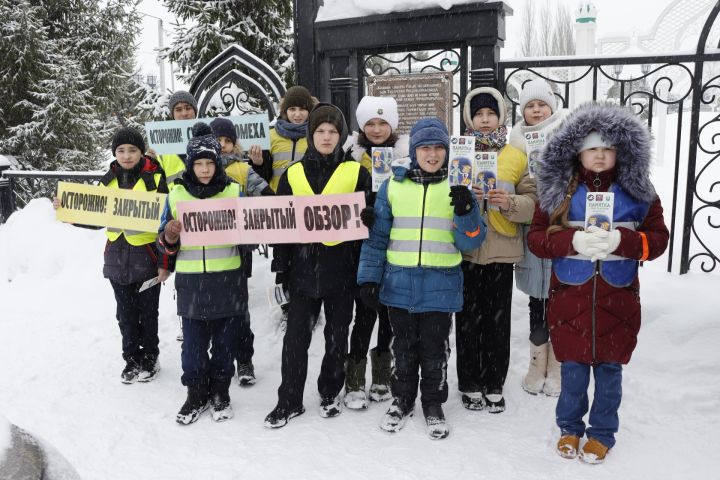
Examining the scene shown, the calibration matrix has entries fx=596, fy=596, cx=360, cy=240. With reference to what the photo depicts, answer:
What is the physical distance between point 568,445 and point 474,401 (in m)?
0.79

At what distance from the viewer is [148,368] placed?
4820 mm

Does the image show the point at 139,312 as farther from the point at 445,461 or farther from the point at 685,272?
the point at 685,272

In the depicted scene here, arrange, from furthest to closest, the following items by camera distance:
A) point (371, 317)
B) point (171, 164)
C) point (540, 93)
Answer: point (171, 164) < point (371, 317) < point (540, 93)

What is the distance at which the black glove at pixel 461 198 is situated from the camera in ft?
11.0

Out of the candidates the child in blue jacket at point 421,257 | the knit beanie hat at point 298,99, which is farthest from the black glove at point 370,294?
the knit beanie hat at point 298,99

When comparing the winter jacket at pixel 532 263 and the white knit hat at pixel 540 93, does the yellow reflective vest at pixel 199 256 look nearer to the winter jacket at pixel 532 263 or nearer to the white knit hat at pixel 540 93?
the winter jacket at pixel 532 263

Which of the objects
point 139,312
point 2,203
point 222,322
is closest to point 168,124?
point 139,312

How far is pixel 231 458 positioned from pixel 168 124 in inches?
117

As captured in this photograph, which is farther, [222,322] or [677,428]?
[222,322]

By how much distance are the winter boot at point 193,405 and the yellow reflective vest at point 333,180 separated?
4.45 ft

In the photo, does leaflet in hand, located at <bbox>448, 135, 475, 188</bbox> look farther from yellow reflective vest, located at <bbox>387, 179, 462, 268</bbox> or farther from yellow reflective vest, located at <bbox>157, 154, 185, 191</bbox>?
yellow reflective vest, located at <bbox>157, 154, 185, 191</bbox>

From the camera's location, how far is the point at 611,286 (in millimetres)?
3240

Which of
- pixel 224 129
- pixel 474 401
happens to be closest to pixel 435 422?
pixel 474 401

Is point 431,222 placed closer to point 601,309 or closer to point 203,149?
point 601,309
